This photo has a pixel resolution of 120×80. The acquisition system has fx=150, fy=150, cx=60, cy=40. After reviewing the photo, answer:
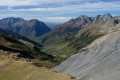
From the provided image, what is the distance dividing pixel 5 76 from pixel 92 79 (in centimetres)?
3196

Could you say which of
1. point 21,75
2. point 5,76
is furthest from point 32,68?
point 5,76

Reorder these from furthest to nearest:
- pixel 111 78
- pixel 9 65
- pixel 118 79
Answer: pixel 9 65, pixel 111 78, pixel 118 79

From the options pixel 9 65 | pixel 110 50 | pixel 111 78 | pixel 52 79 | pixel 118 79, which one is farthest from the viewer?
pixel 110 50

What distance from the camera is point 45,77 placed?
49.5 m

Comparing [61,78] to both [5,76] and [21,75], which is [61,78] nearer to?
[21,75]

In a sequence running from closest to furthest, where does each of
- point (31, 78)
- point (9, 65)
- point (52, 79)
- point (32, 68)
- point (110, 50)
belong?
1. point (52, 79)
2. point (31, 78)
3. point (32, 68)
4. point (9, 65)
5. point (110, 50)

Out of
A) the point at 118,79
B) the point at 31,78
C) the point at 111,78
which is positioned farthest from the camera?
the point at 31,78

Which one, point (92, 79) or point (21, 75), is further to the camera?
point (21, 75)

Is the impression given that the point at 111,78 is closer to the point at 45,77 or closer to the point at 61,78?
the point at 61,78

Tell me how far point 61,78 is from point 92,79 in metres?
11.7

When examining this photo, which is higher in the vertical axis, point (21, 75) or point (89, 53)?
point (21, 75)

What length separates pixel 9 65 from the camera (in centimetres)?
6312

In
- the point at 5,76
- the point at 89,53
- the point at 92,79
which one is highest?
the point at 92,79

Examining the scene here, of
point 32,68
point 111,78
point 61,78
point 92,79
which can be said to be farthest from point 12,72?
point 111,78
